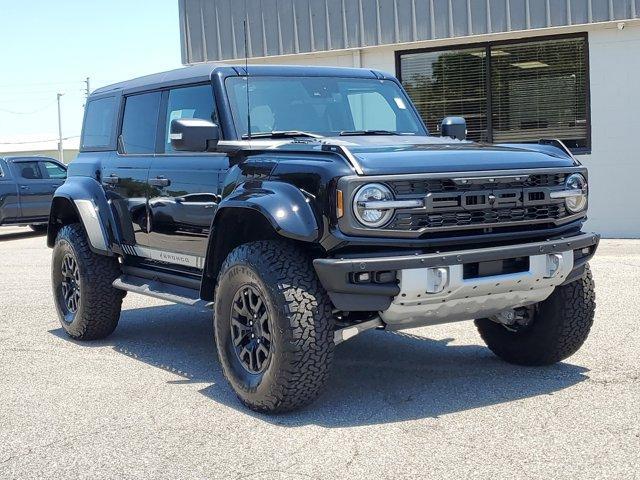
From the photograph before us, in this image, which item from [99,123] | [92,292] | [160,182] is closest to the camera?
[160,182]

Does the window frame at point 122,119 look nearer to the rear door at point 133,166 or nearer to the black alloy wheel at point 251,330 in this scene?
the rear door at point 133,166

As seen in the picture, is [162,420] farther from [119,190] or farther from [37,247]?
[37,247]

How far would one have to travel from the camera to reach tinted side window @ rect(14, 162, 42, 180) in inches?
720

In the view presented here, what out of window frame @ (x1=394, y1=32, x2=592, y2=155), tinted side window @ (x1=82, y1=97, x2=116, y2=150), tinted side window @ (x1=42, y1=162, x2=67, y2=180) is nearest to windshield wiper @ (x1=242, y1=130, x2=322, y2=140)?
tinted side window @ (x1=82, y1=97, x2=116, y2=150)

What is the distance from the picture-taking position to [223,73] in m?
5.98

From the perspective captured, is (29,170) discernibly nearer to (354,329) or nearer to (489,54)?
(489,54)

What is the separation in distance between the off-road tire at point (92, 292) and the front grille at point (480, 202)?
3.16m

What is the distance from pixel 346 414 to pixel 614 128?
9670 millimetres

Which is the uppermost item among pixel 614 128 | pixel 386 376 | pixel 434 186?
pixel 614 128

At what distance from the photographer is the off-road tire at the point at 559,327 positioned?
5527 mm

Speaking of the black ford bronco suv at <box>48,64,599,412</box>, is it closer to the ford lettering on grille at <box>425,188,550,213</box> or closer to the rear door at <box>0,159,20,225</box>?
the ford lettering on grille at <box>425,188,550,213</box>

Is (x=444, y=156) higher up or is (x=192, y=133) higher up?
(x=192, y=133)

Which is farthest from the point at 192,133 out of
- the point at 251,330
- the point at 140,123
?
the point at 140,123

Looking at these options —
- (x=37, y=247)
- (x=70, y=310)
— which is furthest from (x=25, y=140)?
(x=70, y=310)
